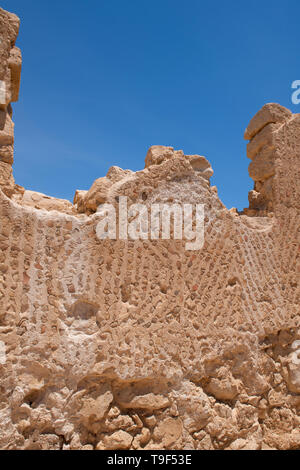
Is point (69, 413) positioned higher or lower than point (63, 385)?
lower

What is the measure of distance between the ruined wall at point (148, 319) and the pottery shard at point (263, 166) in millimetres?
41

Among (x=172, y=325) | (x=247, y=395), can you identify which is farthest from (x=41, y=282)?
(x=247, y=395)

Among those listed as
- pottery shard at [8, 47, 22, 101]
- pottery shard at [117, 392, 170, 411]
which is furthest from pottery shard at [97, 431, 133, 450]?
pottery shard at [8, 47, 22, 101]

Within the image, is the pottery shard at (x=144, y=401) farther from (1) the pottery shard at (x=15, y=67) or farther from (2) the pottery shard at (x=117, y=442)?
(1) the pottery shard at (x=15, y=67)

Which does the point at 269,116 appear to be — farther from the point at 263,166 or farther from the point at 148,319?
the point at 148,319

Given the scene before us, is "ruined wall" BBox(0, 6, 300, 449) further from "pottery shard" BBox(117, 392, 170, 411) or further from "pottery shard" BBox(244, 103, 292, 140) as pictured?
"pottery shard" BBox(244, 103, 292, 140)

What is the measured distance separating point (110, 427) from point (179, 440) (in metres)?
0.63

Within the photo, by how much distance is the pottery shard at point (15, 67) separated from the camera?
310 cm

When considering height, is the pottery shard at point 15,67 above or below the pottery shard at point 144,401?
above

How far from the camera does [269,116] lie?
183 inches

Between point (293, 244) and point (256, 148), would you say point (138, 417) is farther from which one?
point (256, 148)

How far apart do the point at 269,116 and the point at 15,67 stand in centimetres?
296

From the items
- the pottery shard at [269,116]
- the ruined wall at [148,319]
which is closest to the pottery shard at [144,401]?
the ruined wall at [148,319]
